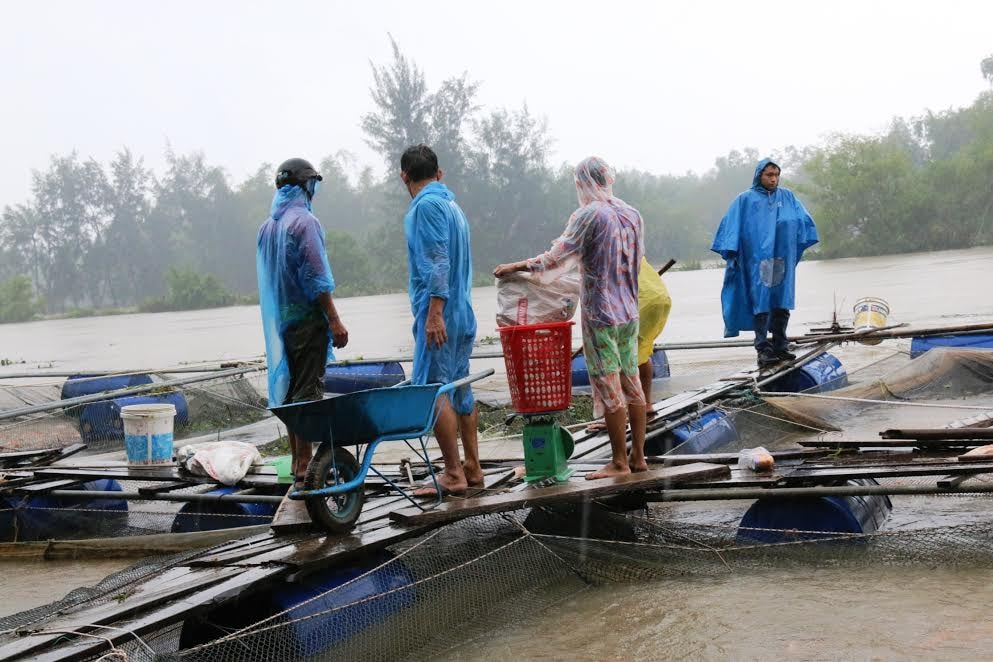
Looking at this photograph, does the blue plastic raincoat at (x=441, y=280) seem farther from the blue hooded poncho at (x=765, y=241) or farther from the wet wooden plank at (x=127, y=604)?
the blue hooded poncho at (x=765, y=241)

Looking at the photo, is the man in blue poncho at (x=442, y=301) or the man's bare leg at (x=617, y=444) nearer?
the man in blue poncho at (x=442, y=301)

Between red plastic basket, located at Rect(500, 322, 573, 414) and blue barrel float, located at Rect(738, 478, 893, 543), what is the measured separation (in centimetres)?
112

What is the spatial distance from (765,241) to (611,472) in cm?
466

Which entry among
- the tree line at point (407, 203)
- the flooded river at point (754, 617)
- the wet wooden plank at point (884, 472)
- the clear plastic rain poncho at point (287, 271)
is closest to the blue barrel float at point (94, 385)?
the flooded river at point (754, 617)

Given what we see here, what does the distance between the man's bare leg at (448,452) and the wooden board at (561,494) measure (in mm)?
272

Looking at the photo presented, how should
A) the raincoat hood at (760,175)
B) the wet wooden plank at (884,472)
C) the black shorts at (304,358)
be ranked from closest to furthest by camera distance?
1. the wet wooden plank at (884,472)
2. the black shorts at (304,358)
3. the raincoat hood at (760,175)

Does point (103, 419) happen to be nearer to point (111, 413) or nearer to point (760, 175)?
point (111, 413)

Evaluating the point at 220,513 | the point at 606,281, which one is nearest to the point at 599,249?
the point at 606,281

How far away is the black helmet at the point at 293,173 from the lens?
5.61 meters

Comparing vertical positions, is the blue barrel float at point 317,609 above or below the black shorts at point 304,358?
below

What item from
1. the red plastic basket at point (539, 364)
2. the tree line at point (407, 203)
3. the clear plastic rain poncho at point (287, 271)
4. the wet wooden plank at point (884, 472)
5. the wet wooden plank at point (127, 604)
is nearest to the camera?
the wet wooden plank at point (127, 604)

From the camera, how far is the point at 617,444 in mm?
5184

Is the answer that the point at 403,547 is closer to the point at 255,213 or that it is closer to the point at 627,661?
the point at 627,661

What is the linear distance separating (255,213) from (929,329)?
78.4m
